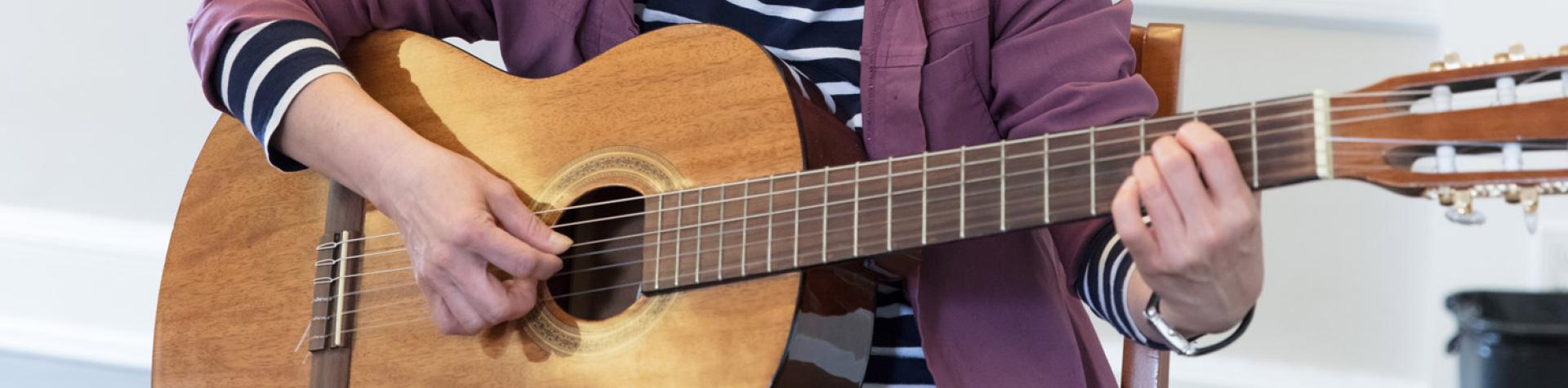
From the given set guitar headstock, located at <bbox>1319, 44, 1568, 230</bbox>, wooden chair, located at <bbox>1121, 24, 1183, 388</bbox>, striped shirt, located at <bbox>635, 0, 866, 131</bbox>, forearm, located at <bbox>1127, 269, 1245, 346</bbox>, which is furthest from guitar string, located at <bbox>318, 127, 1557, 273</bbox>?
wooden chair, located at <bbox>1121, 24, 1183, 388</bbox>

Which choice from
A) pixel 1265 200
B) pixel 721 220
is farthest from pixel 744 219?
pixel 1265 200

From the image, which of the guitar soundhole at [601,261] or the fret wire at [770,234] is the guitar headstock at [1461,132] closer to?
the fret wire at [770,234]

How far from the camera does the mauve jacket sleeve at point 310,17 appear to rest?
45.8 inches

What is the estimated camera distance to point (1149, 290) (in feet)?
3.06

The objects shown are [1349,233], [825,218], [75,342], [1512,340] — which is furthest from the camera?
[75,342]

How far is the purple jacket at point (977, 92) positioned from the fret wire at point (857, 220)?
0.16m

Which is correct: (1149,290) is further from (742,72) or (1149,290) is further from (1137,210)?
(742,72)

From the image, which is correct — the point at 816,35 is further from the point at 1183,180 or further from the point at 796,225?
the point at 1183,180

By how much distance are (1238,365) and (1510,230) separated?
430 mm

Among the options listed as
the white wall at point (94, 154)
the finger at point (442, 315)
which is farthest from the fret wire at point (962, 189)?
the white wall at point (94, 154)

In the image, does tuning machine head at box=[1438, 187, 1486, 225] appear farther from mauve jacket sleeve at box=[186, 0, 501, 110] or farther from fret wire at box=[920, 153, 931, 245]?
mauve jacket sleeve at box=[186, 0, 501, 110]

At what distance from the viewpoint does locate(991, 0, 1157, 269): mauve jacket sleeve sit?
3.51 ft

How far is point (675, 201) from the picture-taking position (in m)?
0.98

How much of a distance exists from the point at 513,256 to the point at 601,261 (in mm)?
88
